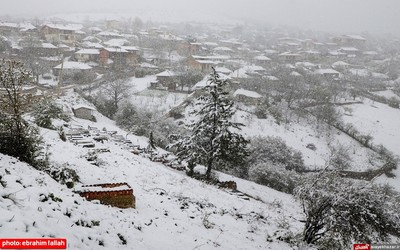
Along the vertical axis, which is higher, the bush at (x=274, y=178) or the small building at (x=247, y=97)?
the small building at (x=247, y=97)

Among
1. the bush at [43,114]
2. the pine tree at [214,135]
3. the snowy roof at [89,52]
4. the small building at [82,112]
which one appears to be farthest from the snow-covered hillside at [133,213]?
the snowy roof at [89,52]

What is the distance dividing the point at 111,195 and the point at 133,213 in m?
1.05

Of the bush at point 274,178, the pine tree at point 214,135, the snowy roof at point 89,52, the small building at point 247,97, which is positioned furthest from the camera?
the snowy roof at point 89,52

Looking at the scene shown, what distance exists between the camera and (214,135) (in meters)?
21.1

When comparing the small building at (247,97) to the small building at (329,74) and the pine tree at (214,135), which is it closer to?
the pine tree at (214,135)

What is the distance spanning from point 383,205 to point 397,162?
32212 millimetres

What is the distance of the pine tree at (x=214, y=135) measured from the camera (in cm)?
2061

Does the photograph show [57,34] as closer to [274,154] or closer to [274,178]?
[274,154]

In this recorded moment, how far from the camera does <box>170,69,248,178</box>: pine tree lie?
20.6 metres

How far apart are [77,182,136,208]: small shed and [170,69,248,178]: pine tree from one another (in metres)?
10.1

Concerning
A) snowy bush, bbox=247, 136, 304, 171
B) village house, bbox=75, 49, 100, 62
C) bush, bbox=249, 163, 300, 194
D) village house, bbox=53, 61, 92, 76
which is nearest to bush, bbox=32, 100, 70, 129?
bush, bbox=249, 163, 300, 194

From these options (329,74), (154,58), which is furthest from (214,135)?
(329,74)

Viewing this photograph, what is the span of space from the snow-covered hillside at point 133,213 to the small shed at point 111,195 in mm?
484

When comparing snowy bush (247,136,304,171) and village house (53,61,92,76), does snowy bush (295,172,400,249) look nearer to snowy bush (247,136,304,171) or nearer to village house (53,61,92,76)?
snowy bush (247,136,304,171)
